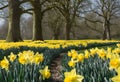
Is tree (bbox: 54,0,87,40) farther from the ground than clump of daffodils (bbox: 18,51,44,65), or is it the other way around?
tree (bbox: 54,0,87,40)

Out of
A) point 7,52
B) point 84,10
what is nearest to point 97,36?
point 84,10

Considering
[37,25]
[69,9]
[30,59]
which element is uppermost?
[69,9]

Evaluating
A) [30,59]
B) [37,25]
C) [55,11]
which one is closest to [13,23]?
[37,25]

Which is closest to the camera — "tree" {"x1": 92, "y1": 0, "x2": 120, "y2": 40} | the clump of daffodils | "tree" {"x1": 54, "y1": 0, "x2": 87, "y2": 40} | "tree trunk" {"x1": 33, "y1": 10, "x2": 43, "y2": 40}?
the clump of daffodils

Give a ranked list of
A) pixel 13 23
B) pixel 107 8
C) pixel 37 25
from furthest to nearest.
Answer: pixel 107 8 < pixel 37 25 < pixel 13 23

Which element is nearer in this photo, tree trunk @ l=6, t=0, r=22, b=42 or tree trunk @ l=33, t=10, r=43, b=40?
tree trunk @ l=6, t=0, r=22, b=42

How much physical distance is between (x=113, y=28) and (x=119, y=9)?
71.8 ft

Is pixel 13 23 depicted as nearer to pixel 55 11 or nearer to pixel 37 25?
pixel 37 25

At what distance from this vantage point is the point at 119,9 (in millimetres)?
46281

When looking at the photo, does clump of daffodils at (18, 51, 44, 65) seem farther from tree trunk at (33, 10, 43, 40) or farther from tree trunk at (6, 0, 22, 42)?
tree trunk at (33, 10, 43, 40)

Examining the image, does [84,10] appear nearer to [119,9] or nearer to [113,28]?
[119,9]

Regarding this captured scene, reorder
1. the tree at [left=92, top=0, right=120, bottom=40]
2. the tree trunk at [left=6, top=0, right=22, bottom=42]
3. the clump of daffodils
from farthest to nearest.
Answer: the tree at [left=92, top=0, right=120, bottom=40]
the tree trunk at [left=6, top=0, right=22, bottom=42]
the clump of daffodils

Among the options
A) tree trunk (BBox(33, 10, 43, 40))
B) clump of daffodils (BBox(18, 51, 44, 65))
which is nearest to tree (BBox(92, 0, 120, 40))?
tree trunk (BBox(33, 10, 43, 40))

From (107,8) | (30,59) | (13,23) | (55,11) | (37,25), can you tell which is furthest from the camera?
(107,8)
